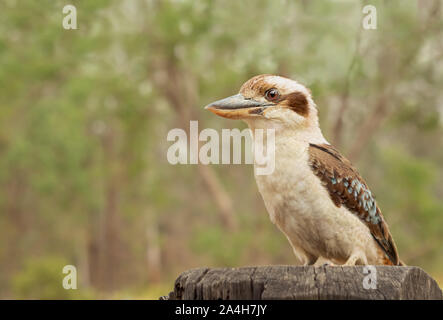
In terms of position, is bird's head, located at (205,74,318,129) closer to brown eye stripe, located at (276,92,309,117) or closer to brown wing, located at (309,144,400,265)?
brown eye stripe, located at (276,92,309,117)

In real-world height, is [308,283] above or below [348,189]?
below

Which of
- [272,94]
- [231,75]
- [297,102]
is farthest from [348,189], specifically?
[231,75]

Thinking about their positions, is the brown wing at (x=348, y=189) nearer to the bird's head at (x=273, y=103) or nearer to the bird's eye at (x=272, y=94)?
the bird's head at (x=273, y=103)

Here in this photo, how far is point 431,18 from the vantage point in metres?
13.5

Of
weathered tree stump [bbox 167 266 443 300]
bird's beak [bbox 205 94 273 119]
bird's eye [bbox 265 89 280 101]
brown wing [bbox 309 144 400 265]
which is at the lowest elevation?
weathered tree stump [bbox 167 266 443 300]

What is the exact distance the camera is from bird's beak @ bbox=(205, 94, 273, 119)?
3.20m

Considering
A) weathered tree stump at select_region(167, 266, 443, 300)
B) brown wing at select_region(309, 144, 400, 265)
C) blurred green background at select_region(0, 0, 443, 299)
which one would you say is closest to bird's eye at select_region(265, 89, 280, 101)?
brown wing at select_region(309, 144, 400, 265)

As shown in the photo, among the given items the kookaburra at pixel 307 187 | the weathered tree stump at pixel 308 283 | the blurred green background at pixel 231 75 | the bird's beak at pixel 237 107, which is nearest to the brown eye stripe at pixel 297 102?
the kookaburra at pixel 307 187

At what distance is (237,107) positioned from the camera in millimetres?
3320

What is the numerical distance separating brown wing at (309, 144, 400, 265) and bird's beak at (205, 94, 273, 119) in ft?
1.19

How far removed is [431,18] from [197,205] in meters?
13.1

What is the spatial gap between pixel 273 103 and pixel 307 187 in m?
0.51

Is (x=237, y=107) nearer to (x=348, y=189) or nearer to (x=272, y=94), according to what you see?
(x=272, y=94)
